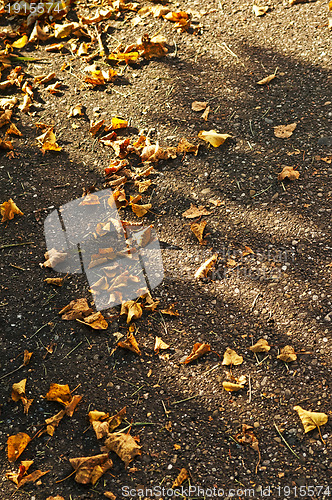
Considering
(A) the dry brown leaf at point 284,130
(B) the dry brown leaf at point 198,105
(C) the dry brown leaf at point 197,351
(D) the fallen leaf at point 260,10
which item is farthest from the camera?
(D) the fallen leaf at point 260,10

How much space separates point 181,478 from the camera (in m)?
1.88

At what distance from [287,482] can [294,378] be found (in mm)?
478

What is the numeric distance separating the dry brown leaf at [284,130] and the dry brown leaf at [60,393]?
2259mm

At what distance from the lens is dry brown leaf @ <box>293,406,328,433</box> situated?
194 cm

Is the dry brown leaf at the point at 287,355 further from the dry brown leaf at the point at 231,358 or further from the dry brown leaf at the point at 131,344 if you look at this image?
the dry brown leaf at the point at 131,344

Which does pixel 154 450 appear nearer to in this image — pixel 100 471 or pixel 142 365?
pixel 100 471

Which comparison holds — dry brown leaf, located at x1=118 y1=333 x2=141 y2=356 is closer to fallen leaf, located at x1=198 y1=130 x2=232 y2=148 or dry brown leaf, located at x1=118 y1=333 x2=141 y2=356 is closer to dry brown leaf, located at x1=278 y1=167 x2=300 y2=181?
dry brown leaf, located at x1=278 y1=167 x2=300 y2=181

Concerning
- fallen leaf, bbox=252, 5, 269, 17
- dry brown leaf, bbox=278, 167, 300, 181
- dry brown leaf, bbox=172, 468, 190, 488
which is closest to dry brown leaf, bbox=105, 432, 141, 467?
dry brown leaf, bbox=172, 468, 190, 488

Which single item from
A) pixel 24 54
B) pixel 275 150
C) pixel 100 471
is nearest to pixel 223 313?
pixel 100 471

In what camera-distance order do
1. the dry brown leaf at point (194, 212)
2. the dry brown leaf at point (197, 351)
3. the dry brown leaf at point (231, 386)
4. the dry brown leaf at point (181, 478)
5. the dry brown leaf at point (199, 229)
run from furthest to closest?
the dry brown leaf at point (194, 212) < the dry brown leaf at point (199, 229) < the dry brown leaf at point (197, 351) < the dry brown leaf at point (231, 386) < the dry brown leaf at point (181, 478)

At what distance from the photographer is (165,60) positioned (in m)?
3.78

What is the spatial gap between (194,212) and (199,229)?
0.18m

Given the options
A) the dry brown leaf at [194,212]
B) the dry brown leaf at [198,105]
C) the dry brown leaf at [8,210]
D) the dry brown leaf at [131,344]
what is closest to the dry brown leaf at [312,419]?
the dry brown leaf at [131,344]

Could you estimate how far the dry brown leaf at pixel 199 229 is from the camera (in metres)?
2.67
